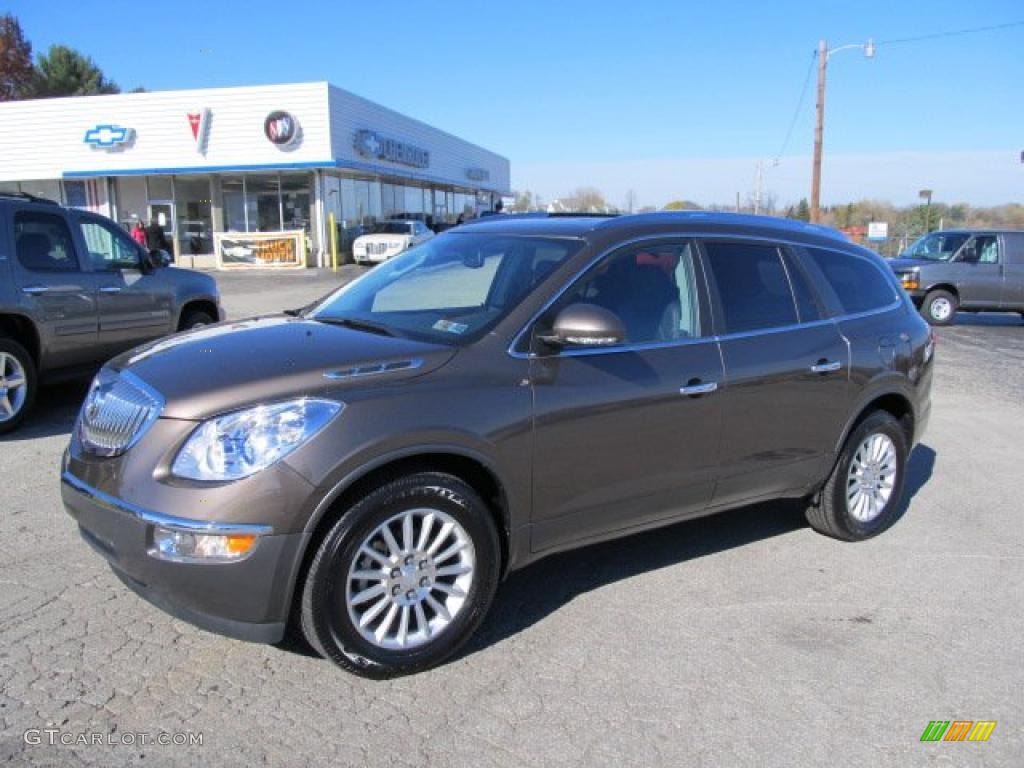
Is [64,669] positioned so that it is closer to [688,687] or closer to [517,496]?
[517,496]

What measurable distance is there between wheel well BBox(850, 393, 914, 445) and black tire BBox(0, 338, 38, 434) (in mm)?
6230

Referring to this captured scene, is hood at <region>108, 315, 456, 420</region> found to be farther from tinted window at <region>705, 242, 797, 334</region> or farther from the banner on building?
the banner on building

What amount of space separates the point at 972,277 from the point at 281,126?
22.4 m

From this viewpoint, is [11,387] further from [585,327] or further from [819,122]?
[819,122]

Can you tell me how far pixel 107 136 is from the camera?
30.8m

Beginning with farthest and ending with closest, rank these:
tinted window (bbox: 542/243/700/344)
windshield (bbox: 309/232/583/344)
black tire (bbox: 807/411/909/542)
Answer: black tire (bbox: 807/411/909/542) → tinted window (bbox: 542/243/700/344) → windshield (bbox: 309/232/583/344)

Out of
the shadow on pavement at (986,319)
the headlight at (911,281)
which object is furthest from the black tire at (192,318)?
the shadow on pavement at (986,319)

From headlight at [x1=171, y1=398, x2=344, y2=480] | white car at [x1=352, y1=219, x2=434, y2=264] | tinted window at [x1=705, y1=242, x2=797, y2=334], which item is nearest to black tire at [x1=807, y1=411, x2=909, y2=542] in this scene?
tinted window at [x1=705, y1=242, x2=797, y2=334]

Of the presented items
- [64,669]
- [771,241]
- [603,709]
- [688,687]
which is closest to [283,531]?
[64,669]

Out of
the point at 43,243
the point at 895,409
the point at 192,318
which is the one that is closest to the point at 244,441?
the point at 895,409

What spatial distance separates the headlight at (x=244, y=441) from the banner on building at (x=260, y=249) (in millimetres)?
27483

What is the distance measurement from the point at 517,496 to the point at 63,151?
112 feet

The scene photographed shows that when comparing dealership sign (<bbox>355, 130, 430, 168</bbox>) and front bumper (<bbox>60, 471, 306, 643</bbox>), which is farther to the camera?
dealership sign (<bbox>355, 130, 430, 168</bbox>)

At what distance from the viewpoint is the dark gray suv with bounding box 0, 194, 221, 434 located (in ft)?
22.1
